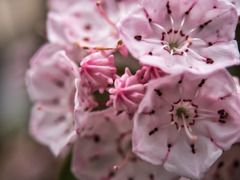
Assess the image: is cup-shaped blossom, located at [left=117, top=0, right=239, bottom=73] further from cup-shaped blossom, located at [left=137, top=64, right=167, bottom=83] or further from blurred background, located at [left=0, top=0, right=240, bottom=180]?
blurred background, located at [left=0, top=0, right=240, bottom=180]

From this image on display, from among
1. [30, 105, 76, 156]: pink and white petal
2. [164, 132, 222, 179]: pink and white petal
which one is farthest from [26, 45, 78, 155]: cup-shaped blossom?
[164, 132, 222, 179]: pink and white petal

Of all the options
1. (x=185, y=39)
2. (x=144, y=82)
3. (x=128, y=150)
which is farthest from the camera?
(x=128, y=150)

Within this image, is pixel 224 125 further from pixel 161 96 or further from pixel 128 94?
pixel 128 94

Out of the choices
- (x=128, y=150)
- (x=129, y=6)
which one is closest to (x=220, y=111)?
(x=128, y=150)

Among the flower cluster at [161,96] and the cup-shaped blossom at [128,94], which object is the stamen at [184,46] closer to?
the flower cluster at [161,96]

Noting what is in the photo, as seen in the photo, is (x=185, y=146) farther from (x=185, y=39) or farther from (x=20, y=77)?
(x=20, y=77)

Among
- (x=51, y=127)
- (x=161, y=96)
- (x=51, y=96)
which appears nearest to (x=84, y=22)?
(x=51, y=96)
